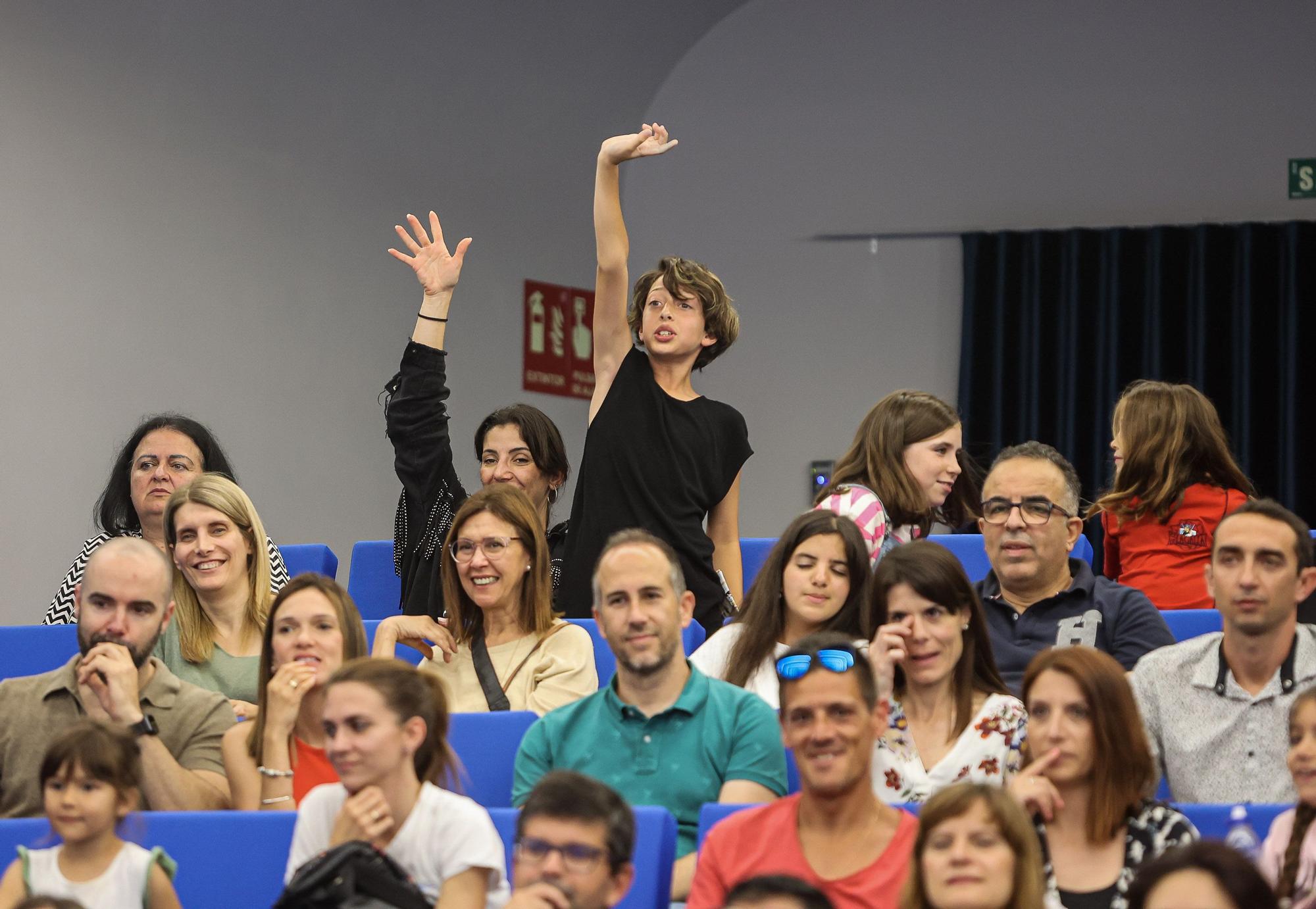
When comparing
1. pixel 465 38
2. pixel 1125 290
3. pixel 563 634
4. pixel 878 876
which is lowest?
pixel 878 876

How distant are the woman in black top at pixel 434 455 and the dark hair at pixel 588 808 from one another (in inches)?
72.4

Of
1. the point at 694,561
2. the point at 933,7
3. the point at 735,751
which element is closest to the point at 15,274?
the point at 694,561

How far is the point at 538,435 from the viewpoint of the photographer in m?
4.32

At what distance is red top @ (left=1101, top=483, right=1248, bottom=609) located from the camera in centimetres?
409

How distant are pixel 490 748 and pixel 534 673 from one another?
0.41m

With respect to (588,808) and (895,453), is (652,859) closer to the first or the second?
(588,808)

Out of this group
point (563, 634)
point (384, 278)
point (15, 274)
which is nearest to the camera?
point (563, 634)

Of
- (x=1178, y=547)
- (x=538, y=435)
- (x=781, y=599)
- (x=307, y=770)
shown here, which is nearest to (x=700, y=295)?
(x=538, y=435)

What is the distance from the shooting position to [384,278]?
6668 millimetres

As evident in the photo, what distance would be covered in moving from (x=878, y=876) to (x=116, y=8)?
4.12 metres

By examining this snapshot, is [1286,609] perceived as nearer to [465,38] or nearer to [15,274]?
[15,274]

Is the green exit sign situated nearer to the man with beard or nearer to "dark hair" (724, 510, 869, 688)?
"dark hair" (724, 510, 869, 688)

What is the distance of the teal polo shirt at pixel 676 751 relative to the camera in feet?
9.59

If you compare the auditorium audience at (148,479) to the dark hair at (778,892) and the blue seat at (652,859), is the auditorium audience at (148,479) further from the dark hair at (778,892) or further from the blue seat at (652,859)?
the dark hair at (778,892)
